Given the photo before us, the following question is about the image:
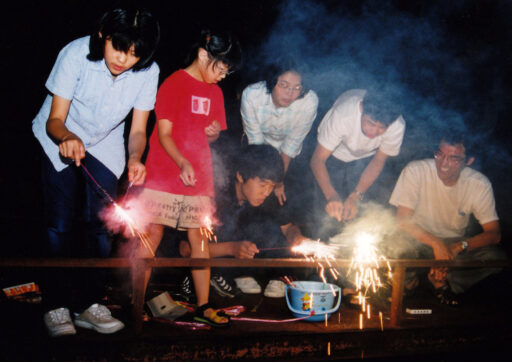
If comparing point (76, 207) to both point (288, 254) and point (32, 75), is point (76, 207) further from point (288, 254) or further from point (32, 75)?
point (288, 254)

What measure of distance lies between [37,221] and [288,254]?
3246 millimetres

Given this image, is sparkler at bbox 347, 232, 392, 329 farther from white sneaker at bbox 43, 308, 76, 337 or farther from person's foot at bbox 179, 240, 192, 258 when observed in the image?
white sneaker at bbox 43, 308, 76, 337

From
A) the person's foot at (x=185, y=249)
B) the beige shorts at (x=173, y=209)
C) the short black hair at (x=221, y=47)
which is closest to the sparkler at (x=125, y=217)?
the beige shorts at (x=173, y=209)

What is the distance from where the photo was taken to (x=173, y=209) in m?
3.60

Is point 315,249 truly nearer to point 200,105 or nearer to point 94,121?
point 200,105

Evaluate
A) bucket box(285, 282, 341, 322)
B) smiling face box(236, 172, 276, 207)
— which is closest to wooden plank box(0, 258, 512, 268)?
bucket box(285, 282, 341, 322)

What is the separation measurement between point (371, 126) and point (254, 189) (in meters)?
1.65

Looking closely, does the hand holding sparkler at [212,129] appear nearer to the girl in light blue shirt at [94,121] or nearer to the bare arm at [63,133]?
the girl in light blue shirt at [94,121]

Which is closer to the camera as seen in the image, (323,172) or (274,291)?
(274,291)

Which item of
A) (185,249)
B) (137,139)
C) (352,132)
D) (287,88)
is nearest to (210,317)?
(185,249)

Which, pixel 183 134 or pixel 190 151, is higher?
pixel 183 134

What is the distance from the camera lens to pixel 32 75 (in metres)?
4.34

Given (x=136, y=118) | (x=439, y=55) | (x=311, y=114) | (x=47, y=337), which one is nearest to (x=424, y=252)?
(x=311, y=114)

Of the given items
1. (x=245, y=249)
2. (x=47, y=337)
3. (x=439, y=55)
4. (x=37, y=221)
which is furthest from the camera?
(x=439, y=55)
